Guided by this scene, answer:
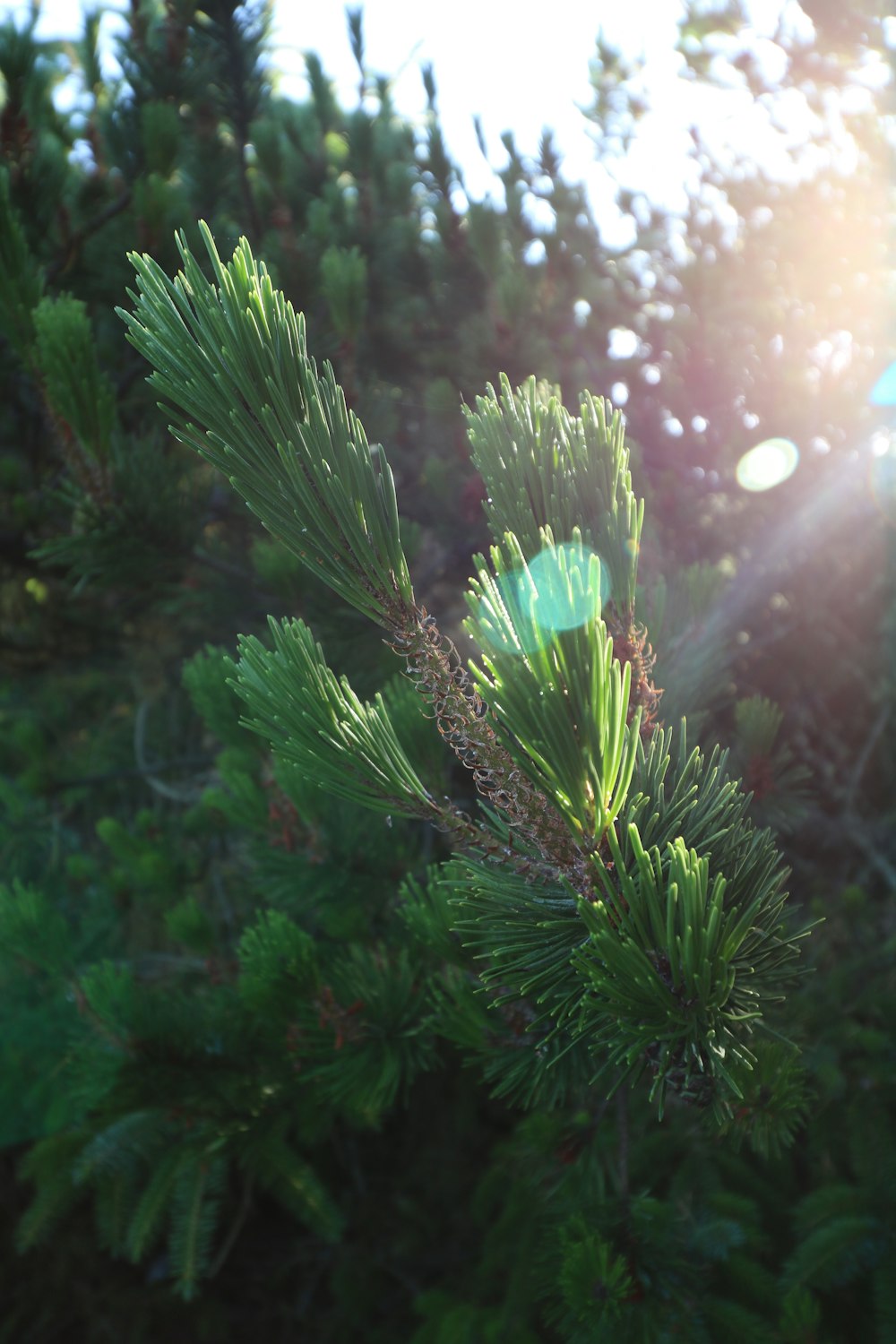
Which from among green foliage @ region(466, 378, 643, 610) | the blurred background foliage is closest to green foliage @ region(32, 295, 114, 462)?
the blurred background foliage

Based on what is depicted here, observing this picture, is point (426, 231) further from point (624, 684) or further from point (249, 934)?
point (624, 684)

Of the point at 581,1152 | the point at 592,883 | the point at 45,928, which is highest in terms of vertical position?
the point at 592,883

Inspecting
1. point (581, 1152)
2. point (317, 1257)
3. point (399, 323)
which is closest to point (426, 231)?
point (399, 323)

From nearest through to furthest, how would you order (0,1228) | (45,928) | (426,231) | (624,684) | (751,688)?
(624,684) < (45,928) < (751,688) < (426,231) < (0,1228)

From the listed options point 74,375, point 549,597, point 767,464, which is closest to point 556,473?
point 549,597

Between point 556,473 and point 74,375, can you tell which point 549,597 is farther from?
point 74,375

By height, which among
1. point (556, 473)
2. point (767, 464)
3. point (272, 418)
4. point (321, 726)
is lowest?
point (767, 464)

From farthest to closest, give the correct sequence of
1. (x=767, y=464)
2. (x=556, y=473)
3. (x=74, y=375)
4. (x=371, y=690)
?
(x=767, y=464) → (x=371, y=690) → (x=74, y=375) → (x=556, y=473)
